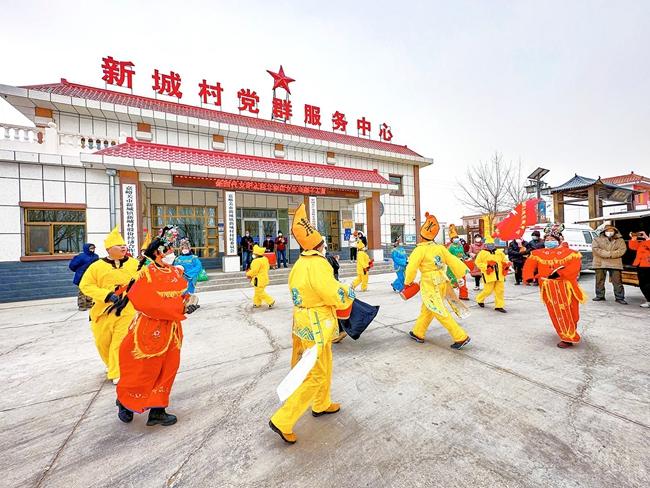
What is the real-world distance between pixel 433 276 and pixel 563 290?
1.75 m

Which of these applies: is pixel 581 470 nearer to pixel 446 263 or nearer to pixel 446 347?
pixel 446 347

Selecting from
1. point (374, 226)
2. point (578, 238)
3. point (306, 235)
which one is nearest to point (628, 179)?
point (578, 238)

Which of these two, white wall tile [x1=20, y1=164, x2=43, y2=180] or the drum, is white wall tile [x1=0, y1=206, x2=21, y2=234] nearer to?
white wall tile [x1=20, y1=164, x2=43, y2=180]

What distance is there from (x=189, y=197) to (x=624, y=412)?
46.4ft

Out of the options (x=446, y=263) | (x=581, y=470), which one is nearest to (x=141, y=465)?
(x=581, y=470)

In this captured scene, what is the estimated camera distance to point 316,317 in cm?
227

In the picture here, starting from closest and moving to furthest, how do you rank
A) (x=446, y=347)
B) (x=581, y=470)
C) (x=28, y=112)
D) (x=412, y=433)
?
(x=581, y=470) < (x=412, y=433) < (x=446, y=347) < (x=28, y=112)

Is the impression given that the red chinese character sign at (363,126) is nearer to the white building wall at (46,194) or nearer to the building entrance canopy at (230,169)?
the building entrance canopy at (230,169)

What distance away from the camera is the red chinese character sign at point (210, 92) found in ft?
47.5

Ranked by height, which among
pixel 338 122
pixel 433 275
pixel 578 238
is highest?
pixel 338 122

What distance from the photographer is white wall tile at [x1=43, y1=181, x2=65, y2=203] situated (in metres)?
9.29

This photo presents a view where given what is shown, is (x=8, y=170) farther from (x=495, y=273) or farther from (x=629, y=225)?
(x=629, y=225)

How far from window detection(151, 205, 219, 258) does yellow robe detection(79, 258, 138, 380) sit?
10172mm

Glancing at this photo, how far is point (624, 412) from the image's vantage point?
226cm
